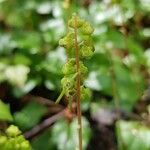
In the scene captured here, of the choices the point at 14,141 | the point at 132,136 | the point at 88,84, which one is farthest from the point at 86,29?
the point at 88,84

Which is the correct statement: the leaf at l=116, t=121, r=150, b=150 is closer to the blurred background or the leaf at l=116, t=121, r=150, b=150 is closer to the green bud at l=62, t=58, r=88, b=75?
the blurred background

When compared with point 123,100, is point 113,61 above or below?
above

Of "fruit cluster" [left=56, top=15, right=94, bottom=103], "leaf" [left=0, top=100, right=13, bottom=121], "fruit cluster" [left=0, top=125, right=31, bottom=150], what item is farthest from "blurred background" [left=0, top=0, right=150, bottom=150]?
"fruit cluster" [left=56, top=15, right=94, bottom=103]

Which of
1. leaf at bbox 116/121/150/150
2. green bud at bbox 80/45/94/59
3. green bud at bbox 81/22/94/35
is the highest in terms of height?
green bud at bbox 81/22/94/35

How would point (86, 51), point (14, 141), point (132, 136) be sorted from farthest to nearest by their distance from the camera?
point (132, 136), point (14, 141), point (86, 51)

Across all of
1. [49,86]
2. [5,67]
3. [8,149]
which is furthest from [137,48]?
[8,149]

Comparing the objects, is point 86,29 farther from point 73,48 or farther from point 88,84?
point 88,84

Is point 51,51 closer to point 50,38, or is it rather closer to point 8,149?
point 50,38
